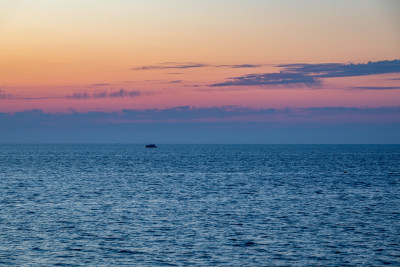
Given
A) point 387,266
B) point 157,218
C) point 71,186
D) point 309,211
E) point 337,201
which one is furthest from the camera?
point 71,186

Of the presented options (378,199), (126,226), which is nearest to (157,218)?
(126,226)

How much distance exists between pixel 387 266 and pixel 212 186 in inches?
2058

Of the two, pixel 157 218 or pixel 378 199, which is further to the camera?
pixel 378 199

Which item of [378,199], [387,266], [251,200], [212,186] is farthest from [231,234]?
[212,186]

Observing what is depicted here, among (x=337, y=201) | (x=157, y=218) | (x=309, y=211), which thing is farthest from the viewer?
(x=337, y=201)

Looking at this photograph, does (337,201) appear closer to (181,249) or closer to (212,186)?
(212,186)

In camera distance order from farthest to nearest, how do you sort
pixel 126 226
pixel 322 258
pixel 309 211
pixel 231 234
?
1. pixel 309 211
2. pixel 126 226
3. pixel 231 234
4. pixel 322 258

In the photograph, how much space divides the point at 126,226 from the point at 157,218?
4.94m

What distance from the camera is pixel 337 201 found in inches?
2464

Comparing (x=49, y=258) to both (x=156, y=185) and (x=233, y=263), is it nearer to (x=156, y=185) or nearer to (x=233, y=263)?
(x=233, y=263)

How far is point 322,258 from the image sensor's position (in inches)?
1341

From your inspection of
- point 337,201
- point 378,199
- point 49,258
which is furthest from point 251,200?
point 49,258

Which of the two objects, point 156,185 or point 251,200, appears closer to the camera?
point 251,200

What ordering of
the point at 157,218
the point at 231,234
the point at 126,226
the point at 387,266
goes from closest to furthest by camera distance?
the point at 387,266 → the point at 231,234 → the point at 126,226 → the point at 157,218
